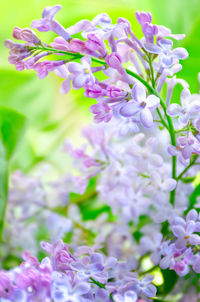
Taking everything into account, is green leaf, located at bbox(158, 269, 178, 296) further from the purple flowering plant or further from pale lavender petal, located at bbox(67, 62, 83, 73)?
pale lavender petal, located at bbox(67, 62, 83, 73)

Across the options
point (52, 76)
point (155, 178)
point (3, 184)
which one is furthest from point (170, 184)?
point (52, 76)

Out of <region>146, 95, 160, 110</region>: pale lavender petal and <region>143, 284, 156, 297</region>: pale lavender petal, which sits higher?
<region>146, 95, 160, 110</region>: pale lavender petal

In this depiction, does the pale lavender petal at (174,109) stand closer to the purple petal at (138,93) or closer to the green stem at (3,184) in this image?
the purple petal at (138,93)

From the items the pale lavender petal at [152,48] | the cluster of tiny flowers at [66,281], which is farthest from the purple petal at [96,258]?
the pale lavender petal at [152,48]

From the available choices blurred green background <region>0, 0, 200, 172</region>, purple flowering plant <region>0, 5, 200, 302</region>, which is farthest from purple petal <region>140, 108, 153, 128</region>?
blurred green background <region>0, 0, 200, 172</region>

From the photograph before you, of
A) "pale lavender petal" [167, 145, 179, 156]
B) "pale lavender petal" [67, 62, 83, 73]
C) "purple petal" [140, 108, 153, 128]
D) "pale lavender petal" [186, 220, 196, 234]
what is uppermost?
"pale lavender petal" [67, 62, 83, 73]

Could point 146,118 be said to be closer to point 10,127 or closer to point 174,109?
point 174,109
